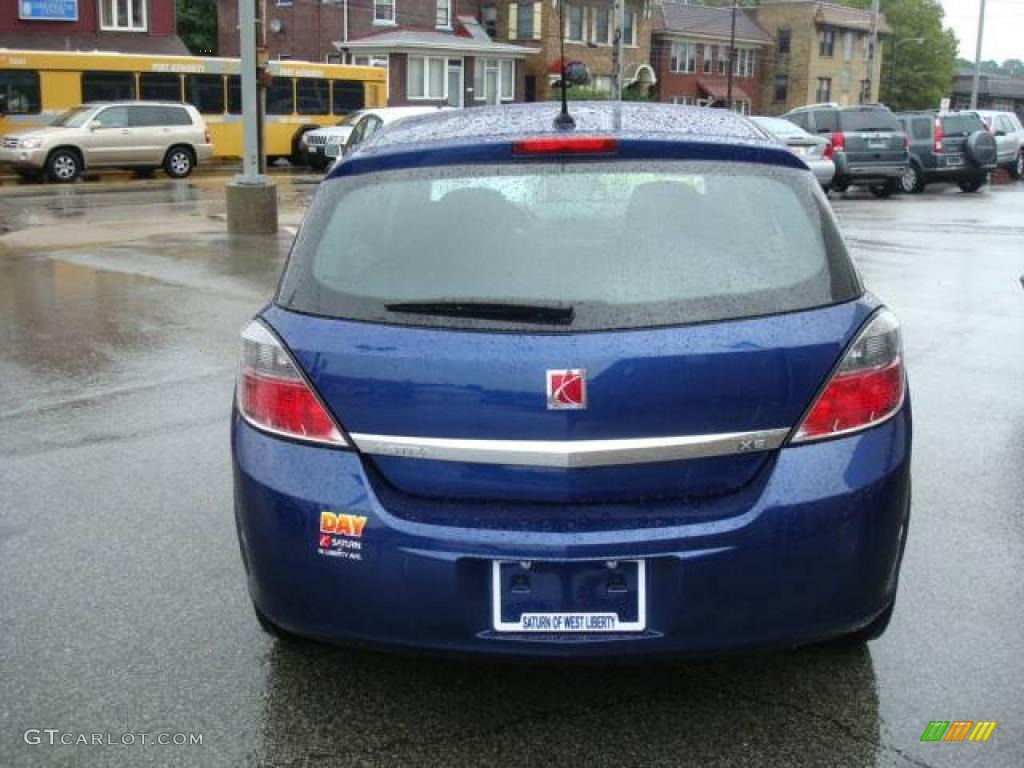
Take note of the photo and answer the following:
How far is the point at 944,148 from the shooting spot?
90.4 feet

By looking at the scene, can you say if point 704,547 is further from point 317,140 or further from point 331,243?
point 317,140

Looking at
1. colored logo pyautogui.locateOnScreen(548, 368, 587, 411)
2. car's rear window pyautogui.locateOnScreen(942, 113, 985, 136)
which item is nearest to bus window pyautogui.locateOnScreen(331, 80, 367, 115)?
car's rear window pyautogui.locateOnScreen(942, 113, 985, 136)

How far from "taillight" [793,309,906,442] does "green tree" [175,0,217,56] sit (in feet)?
215

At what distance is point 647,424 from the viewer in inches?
117

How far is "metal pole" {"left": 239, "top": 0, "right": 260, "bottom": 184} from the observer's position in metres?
15.4

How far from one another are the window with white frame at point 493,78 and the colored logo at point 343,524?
52740 mm

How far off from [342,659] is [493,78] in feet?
176

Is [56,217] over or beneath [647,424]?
beneath

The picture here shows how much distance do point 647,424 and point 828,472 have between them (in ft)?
1.62

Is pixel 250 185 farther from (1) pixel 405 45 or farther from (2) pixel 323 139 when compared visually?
(1) pixel 405 45

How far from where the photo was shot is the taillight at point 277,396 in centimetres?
310

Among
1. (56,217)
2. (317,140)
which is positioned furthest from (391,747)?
(317,140)

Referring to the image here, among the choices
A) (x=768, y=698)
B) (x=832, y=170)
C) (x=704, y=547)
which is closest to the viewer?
(x=704, y=547)

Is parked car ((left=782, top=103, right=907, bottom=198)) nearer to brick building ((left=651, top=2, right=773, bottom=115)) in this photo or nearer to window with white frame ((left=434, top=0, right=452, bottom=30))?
window with white frame ((left=434, top=0, right=452, bottom=30))
